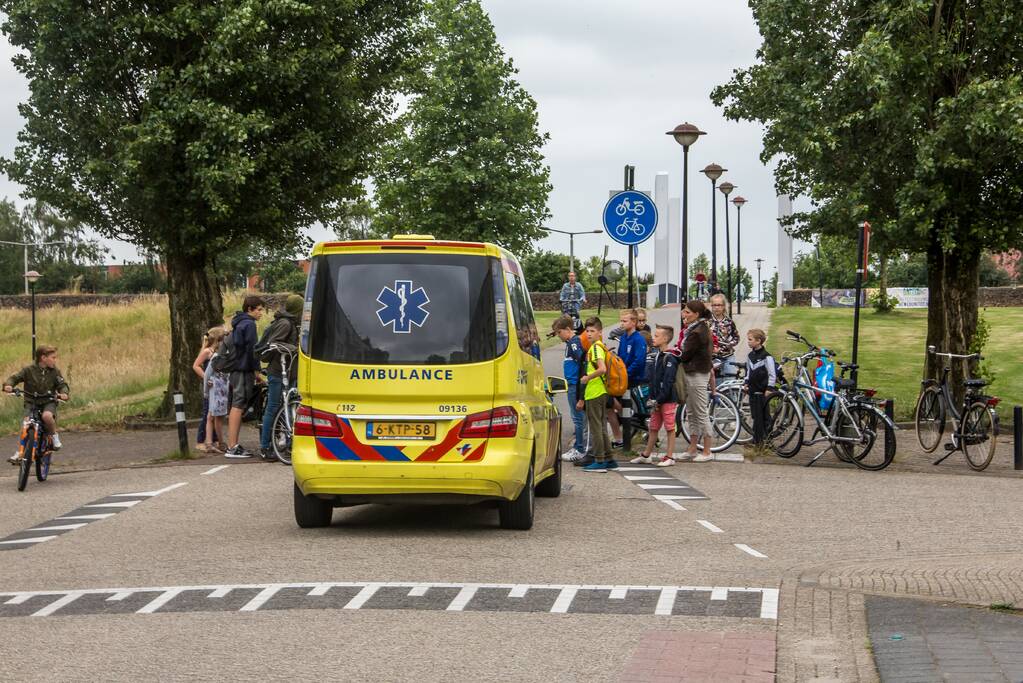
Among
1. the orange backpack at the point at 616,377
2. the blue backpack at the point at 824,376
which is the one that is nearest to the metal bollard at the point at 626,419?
the orange backpack at the point at 616,377

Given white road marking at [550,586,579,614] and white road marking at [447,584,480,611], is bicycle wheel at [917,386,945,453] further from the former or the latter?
white road marking at [447,584,480,611]

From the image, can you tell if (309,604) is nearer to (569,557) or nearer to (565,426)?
(569,557)

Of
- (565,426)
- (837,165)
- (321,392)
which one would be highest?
(837,165)

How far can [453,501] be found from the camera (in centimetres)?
1083

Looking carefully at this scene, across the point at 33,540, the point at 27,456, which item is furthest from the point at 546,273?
the point at 33,540

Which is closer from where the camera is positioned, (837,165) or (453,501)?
(453,501)

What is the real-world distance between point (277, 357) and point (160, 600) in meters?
7.78

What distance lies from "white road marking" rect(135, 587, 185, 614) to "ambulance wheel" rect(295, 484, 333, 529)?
8.36 ft

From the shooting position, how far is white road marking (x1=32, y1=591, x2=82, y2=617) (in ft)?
26.6

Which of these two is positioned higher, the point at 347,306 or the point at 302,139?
the point at 302,139

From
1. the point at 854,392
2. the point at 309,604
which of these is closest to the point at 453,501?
the point at 309,604

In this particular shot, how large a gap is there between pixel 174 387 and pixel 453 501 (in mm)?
14026

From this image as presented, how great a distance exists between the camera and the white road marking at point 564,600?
7.97 metres

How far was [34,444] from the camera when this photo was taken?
15.1 meters
